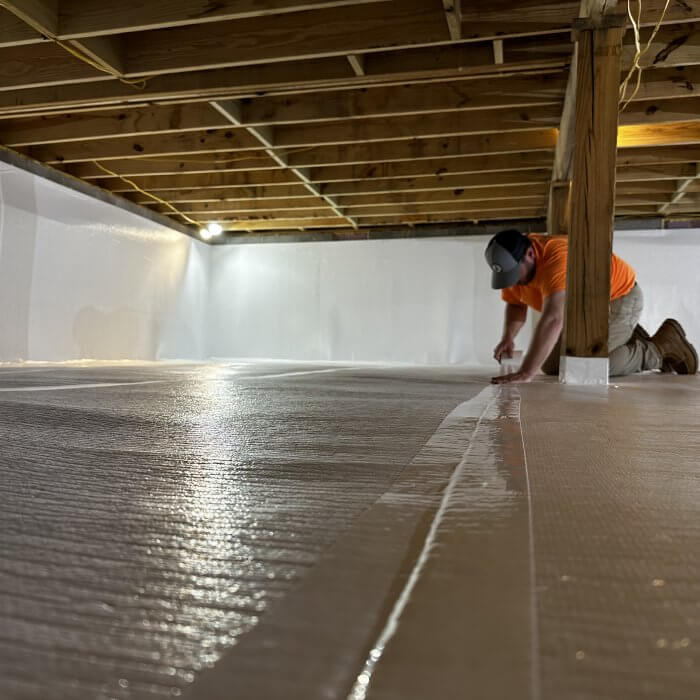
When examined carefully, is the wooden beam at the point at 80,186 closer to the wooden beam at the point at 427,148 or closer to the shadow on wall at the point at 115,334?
the shadow on wall at the point at 115,334

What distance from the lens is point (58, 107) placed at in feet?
14.9

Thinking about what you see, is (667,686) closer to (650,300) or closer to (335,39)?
(335,39)

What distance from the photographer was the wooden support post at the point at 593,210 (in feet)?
9.43

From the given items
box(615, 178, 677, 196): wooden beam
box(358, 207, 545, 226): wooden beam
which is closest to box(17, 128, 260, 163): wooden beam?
box(358, 207, 545, 226): wooden beam

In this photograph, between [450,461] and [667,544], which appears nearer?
[667,544]

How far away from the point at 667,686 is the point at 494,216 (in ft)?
26.5

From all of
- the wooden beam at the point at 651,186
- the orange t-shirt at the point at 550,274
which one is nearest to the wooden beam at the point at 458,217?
the wooden beam at the point at 651,186

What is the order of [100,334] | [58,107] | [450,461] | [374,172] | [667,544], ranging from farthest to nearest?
[100,334] → [374,172] → [58,107] → [450,461] → [667,544]

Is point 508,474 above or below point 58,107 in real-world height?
below

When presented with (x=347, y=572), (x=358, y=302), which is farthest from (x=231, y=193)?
(x=347, y=572)

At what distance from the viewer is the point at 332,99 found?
467 cm

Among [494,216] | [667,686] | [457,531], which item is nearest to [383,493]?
[457,531]

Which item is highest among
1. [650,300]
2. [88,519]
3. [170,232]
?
[170,232]

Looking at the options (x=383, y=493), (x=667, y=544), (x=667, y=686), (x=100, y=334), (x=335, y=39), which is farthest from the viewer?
(x=100, y=334)
